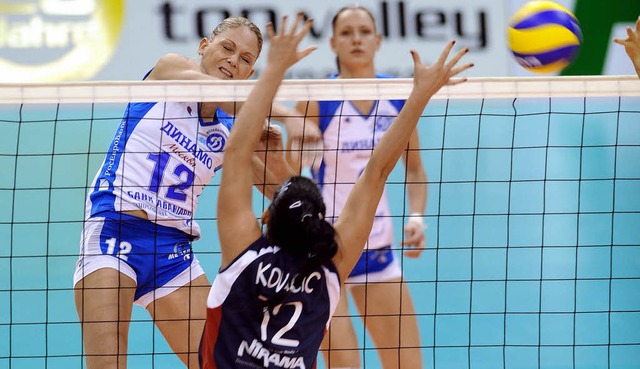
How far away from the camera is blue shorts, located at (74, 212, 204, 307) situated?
12.9 ft

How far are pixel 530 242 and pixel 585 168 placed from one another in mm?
892

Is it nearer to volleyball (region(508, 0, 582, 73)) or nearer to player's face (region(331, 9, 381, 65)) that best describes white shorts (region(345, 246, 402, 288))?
player's face (region(331, 9, 381, 65))

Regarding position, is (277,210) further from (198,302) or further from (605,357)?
(605,357)

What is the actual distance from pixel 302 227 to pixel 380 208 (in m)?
2.63

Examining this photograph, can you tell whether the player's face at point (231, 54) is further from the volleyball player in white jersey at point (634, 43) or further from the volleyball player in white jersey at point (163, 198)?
the volleyball player in white jersey at point (634, 43)

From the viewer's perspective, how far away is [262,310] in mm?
2916

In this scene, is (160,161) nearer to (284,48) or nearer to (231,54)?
(231,54)

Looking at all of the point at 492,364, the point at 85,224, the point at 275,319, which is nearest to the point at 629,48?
the point at 275,319

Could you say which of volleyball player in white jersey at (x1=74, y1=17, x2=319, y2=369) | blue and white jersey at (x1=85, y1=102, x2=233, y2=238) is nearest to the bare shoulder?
volleyball player in white jersey at (x1=74, y1=17, x2=319, y2=369)

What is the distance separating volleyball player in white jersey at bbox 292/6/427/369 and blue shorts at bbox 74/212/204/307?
1021mm

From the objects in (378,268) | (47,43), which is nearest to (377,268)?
(378,268)

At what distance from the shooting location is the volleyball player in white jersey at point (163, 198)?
13.0 ft

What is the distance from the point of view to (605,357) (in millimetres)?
7500

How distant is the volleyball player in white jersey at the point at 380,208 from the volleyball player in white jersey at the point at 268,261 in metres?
1.89
